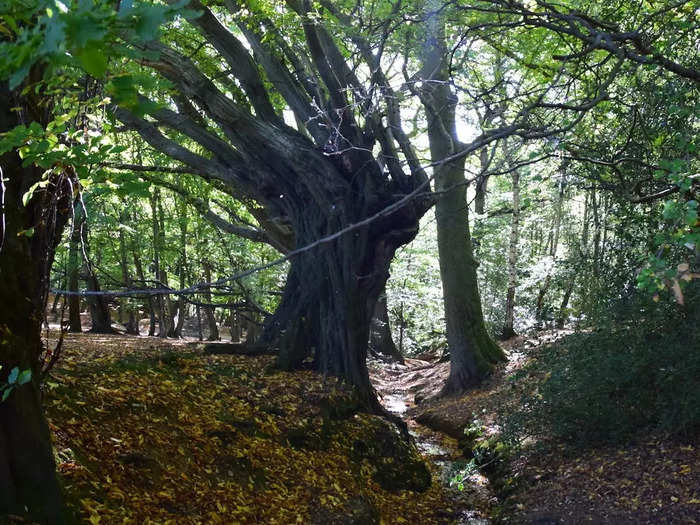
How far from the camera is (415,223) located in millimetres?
8680

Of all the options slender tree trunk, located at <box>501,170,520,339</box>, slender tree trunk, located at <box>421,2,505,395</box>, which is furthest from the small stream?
slender tree trunk, located at <box>501,170,520,339</box>

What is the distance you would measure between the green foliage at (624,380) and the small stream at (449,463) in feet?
3.08

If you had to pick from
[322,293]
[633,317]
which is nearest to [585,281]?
[633,317]

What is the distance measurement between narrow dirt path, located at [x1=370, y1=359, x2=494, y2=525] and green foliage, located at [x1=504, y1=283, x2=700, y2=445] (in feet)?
3.07

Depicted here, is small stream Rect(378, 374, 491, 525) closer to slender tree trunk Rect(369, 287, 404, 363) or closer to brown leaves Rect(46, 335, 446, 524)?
brown leaves Rect(46, 335, 446, 524)

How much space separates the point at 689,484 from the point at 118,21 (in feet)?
19.2

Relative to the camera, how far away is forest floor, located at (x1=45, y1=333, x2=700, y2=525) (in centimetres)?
479

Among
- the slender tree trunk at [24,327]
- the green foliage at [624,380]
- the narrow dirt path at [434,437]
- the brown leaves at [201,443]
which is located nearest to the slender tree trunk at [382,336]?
the narrow dirt path at [434,437]

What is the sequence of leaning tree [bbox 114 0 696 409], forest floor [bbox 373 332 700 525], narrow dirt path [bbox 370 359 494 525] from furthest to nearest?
1. leaning tree [bbox 114 0 696 409]
2. narrow dirt path [bbox 370 359 494 525]
3. forest floor [bbox 373 332 700 525]

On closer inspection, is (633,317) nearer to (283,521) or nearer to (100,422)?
(283,521)

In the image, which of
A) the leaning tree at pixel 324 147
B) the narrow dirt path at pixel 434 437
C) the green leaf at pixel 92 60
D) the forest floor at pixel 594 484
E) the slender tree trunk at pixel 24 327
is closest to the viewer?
the green leaf at pixel 92 60

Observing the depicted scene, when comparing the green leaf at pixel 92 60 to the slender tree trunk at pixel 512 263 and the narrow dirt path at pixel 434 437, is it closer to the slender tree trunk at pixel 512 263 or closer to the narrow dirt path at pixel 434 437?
the narrow dirt path at pixel 434 437

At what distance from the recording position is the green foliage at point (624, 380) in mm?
6102

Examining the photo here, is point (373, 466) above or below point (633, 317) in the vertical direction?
below
